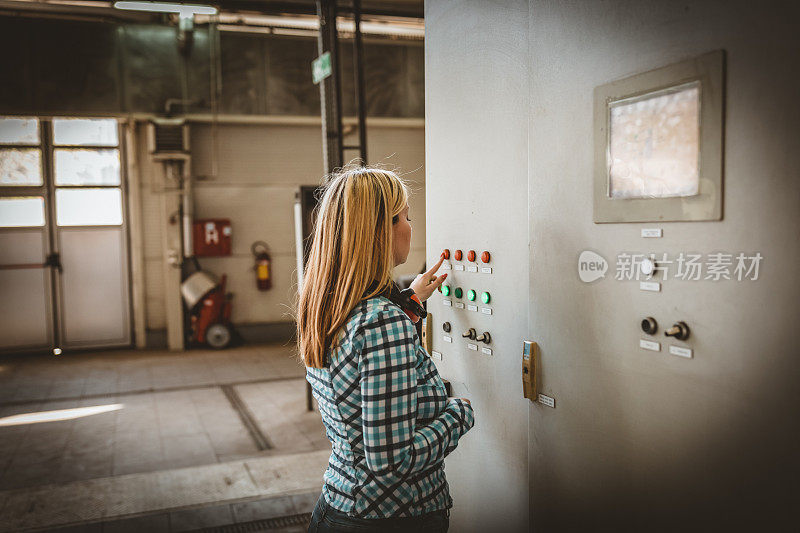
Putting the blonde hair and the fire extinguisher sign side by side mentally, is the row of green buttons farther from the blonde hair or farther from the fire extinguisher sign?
the fire extinguisher sign

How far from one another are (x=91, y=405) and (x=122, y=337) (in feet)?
9.91

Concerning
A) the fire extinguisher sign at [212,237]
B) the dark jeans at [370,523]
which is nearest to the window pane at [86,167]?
the fire extinguisher sign at [212,237]

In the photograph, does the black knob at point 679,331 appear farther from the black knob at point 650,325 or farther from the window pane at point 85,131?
the window pane at point 85,131

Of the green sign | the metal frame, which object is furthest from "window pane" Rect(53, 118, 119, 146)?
the metal frame

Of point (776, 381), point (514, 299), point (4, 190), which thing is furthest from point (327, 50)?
point (4, 190)

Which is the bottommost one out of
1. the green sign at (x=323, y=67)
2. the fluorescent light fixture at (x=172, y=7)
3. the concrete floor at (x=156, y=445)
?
the concrete floor at (x=156, y=445)

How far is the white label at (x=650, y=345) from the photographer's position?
63.4 inches

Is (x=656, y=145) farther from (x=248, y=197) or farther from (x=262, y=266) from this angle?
(x=248, y=197)

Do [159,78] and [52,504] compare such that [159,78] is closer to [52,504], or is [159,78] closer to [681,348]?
[52,504]

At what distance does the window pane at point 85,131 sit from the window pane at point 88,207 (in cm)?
64

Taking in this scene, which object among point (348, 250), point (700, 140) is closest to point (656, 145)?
point (700, 140)

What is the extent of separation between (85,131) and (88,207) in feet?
3.30

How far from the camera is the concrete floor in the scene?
356 cm

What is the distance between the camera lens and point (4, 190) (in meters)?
8.00
